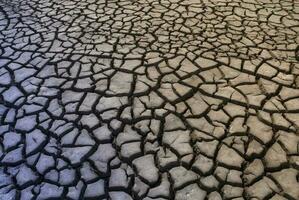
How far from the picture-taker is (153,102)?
2893 millimetres

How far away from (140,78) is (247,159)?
1138mm

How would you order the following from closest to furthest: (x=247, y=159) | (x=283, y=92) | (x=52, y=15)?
(x=247, y=159) < (x=283, y=92) < (x=52, y=15)

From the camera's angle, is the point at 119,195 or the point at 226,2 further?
the point at 226,2

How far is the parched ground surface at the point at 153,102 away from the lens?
2355 millimetres

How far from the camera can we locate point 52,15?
13.8 feet

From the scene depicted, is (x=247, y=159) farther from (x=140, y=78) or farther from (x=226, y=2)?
(x=226, y=2)

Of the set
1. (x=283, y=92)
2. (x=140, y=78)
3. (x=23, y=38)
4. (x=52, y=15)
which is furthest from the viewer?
(x=52, y=15)

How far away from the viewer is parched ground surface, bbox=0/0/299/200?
2355 millimetres

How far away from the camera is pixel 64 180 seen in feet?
7.80

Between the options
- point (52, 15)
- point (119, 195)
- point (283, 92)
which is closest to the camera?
point (119, 195)

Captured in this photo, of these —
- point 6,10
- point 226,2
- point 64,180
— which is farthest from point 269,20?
point 6,10

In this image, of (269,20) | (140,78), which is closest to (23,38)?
(140,78)

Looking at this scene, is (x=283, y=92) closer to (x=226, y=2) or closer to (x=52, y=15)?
(x=226, y=2)

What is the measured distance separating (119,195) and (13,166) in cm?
77
